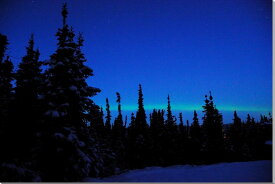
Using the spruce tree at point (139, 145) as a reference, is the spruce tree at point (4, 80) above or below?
above

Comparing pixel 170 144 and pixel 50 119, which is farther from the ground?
pixel 50 119

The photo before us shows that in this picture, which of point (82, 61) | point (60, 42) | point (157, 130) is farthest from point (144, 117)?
point (60, 42)

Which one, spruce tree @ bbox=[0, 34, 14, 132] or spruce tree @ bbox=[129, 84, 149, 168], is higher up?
spruce tree @ bbox=[0, 34, 14, 132]

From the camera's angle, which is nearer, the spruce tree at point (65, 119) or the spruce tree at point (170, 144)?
the spruce tree at point (65, 119)

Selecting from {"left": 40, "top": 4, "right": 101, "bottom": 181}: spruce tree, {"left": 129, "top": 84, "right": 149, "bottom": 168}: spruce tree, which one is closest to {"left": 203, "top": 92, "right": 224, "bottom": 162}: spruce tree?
{"left": 129, "top": 84, "right": 149, "bottom": 168}: spruce tree

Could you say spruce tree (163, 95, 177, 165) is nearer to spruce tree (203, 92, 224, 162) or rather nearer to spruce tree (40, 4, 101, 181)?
spruce tree (203, 92, 224, 162)

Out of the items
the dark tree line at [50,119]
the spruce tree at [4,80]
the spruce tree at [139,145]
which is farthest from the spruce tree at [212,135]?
the spruce tree at [4,80]

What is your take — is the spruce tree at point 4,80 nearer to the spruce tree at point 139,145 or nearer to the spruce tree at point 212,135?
the spruce tree at point 139,145

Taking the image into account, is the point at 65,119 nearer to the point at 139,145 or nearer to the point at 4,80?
the point at 4,80

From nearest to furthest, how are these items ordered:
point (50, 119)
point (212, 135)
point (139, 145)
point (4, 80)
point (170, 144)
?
point (50, 119) → point (4, 80) → point (212, 135) → point (139, 145) → point (170, 144)

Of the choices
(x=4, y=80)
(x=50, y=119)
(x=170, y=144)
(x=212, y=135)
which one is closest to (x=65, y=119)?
(x=50, y=119)

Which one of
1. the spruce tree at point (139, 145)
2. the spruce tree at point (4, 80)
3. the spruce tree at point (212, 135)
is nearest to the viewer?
the spruce tree at point (4, 80)

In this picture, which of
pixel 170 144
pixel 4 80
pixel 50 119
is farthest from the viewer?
pixel 170 144

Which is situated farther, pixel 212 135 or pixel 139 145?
pixel 139 145
